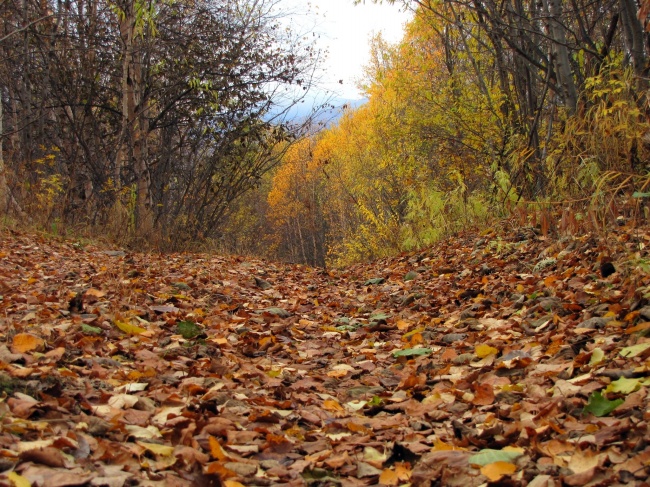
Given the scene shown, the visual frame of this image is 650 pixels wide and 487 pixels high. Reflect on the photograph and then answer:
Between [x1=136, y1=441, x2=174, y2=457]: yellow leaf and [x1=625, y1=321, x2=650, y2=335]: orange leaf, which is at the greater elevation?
[x1=136, y1=441, x2=174, y2=457]: yellow leaf

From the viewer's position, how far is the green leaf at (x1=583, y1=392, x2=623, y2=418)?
199 cm

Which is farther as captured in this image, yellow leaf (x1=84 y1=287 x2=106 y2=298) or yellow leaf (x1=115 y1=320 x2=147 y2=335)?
yellow leaf (x1=84 y1=287 x2=106 y2=298)

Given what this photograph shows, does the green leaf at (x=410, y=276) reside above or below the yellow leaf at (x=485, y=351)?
above

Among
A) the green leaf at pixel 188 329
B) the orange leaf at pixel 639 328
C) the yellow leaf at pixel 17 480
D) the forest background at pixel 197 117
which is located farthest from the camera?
the forest background at pixel 197 117

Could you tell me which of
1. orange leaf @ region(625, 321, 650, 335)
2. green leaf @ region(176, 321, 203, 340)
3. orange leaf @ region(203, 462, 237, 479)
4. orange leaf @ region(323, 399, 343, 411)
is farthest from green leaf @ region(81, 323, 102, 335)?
orange leaf @ region(625, 321, 650, 335)

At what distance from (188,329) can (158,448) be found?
183cm

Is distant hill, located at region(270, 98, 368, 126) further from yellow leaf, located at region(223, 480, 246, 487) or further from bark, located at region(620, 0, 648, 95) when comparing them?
yellow leaf, located at region(223, 480, 246, 487)

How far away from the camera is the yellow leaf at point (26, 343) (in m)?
2.50

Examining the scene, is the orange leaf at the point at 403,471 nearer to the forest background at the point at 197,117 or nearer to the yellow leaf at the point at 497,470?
the yellow leaf at the point at 497,470

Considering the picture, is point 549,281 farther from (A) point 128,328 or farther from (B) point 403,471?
(A) point 128,328

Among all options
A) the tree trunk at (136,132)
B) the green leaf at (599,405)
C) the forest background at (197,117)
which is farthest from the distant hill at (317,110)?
the green leaf at (599,405)

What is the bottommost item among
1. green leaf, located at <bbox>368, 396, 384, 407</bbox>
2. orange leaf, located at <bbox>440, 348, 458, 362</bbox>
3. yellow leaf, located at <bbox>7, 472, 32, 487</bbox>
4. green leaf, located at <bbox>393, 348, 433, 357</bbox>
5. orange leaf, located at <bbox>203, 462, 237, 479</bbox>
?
orange leaf, located at <bbox>440, 348, 458, 362</bbox>

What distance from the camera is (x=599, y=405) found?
6.63 ft

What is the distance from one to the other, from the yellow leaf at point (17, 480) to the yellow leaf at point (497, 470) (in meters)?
1.22
